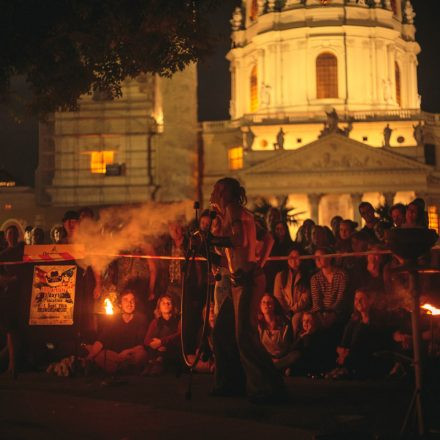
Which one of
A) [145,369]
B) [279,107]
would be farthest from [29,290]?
[279,107]

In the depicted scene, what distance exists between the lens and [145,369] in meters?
9.76

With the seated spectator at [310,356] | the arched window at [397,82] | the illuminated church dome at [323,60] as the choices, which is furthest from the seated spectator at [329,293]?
the arched window at [397,82]

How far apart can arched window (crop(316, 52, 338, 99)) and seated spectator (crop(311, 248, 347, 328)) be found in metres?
56.7

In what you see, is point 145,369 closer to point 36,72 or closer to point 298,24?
point 36,72

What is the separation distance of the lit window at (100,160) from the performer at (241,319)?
4947cm

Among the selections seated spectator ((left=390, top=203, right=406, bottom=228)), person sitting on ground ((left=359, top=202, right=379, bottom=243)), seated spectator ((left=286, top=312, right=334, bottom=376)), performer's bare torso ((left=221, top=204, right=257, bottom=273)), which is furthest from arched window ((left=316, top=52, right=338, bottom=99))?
performer's bare torso ((left=221, top=204, right=257, bottom=273))

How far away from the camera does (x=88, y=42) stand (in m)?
9.91

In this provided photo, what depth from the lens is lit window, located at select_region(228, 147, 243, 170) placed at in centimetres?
6119

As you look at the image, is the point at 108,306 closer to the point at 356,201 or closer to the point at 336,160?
the point at 336,160

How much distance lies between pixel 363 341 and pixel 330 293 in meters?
0.92

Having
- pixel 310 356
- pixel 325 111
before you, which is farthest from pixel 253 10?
pixel 310 356

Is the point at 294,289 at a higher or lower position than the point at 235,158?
lower

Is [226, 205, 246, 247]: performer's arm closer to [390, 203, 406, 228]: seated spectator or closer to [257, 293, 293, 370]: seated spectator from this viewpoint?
[257, 293, 293, 370]: seated spectator

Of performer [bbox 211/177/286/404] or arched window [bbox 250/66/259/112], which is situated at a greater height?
arched window [bbox 250/66/259/112]
